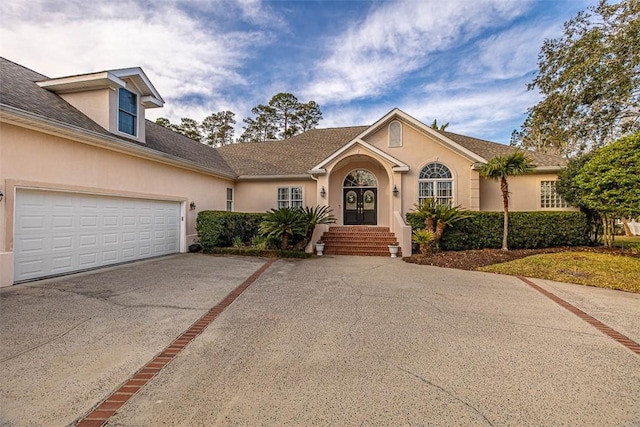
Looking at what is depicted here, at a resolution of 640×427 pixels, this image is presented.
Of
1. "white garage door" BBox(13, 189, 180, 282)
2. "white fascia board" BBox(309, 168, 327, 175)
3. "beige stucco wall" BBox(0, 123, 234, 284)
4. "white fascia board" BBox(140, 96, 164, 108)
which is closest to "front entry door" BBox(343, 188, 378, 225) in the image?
"white fascia board" BBox(309, 168, 327, 175)

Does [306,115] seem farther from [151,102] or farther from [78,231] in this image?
[78,231]

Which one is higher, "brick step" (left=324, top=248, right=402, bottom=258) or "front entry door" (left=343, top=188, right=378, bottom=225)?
"front entry door" (left=343, top=188, right=378, bottom=225)

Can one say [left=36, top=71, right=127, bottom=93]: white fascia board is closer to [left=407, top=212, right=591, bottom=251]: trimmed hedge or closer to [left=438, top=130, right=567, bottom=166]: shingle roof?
[left=407, top=212, right=591, bottom=251]: trimmed hedge

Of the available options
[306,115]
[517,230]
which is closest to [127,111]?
[517,230]

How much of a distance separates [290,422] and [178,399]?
44.0 inches

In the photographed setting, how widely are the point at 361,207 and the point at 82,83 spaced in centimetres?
1201

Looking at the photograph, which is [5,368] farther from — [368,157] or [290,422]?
[368,157]

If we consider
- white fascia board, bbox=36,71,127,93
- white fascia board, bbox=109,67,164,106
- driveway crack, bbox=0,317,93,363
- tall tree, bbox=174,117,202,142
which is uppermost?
tall tree, bbox=174,117,202,142

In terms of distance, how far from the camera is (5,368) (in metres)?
3.23

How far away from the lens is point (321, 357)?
142 inches

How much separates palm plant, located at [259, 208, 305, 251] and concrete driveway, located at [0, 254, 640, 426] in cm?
464

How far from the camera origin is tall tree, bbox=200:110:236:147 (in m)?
36.0

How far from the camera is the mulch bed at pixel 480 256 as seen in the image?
9.96 m

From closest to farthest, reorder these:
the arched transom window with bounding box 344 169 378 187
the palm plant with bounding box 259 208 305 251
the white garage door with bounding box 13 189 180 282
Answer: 1. the white garage door with bounding box 13 189 180 282
2. the palm plant with bounding box 259 208 305 251
3. the arched transom window with bounding box 344 169 378 187
